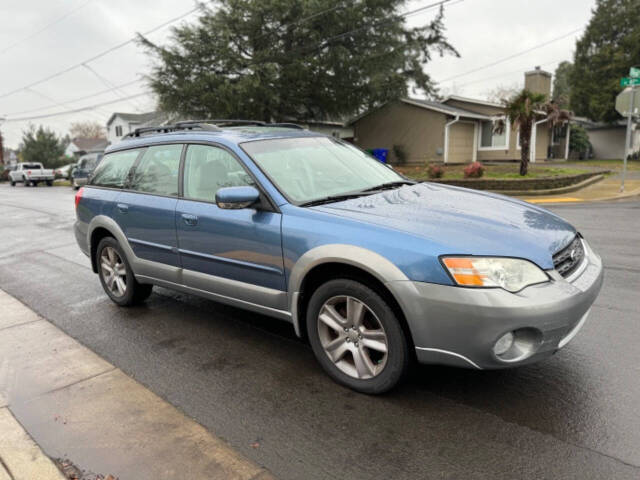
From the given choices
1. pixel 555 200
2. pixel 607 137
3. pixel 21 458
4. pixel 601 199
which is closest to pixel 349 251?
pixel 21 458

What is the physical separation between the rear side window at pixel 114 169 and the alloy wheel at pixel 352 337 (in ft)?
9.17

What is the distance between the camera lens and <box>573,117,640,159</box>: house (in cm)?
3516

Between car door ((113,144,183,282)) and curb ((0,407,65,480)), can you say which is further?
car door ((113,144,183,282))

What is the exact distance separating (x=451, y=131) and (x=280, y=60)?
9.69 m

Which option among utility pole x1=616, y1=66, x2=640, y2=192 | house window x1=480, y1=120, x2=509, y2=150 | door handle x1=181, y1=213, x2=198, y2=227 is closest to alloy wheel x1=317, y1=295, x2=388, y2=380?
door handle x1=181, y1=213, x2=198, y2=227

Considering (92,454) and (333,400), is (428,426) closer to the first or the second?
(333,400)

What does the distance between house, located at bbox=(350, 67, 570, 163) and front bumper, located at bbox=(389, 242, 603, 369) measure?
2343cm

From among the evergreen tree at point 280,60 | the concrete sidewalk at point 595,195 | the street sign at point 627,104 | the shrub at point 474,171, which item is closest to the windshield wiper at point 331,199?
the concrete sidewalk at point 595,195

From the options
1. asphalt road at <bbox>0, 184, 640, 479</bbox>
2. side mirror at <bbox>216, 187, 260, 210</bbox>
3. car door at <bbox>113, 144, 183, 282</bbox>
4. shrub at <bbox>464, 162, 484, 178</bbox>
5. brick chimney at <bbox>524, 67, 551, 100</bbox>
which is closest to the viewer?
asphalt road at <bbox>0, 184, 640, 479</bbox>

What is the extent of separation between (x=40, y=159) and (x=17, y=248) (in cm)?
4787

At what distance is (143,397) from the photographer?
3213 mm

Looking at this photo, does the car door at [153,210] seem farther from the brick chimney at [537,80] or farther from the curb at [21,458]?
the brick chimney at [537,80]

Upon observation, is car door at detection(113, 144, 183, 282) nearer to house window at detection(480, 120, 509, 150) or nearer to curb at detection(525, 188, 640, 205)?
curb at detection(525, 188, 640, 205)

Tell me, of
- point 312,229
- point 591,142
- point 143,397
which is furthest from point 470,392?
point 591,142
